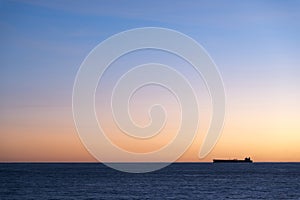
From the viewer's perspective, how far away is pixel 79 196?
89438 millimetres

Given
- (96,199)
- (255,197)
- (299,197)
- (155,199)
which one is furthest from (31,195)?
(299,197)

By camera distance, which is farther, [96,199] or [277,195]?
[277,195]

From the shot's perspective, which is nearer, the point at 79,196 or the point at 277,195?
the point at 79,196

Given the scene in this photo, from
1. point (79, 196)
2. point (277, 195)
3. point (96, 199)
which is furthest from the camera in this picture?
point (277, 195)

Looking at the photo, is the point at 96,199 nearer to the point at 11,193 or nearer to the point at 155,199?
the point at 155,199

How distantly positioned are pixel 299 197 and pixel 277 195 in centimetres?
596

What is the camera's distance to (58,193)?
95.1 meters

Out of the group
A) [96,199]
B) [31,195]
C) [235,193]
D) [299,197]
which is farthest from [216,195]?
[31,195]

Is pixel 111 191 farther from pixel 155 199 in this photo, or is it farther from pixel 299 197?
pixel 299 197

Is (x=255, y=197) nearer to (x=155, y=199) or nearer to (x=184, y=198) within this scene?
(x=184, y=198)

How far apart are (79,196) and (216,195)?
24.7 m

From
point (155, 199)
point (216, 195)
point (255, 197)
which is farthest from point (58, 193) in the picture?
point (255, 197)

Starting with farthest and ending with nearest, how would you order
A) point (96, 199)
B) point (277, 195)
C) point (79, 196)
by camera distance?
point (277, 195), point (79, 196), point (96, 199)

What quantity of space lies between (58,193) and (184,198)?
2392cm
